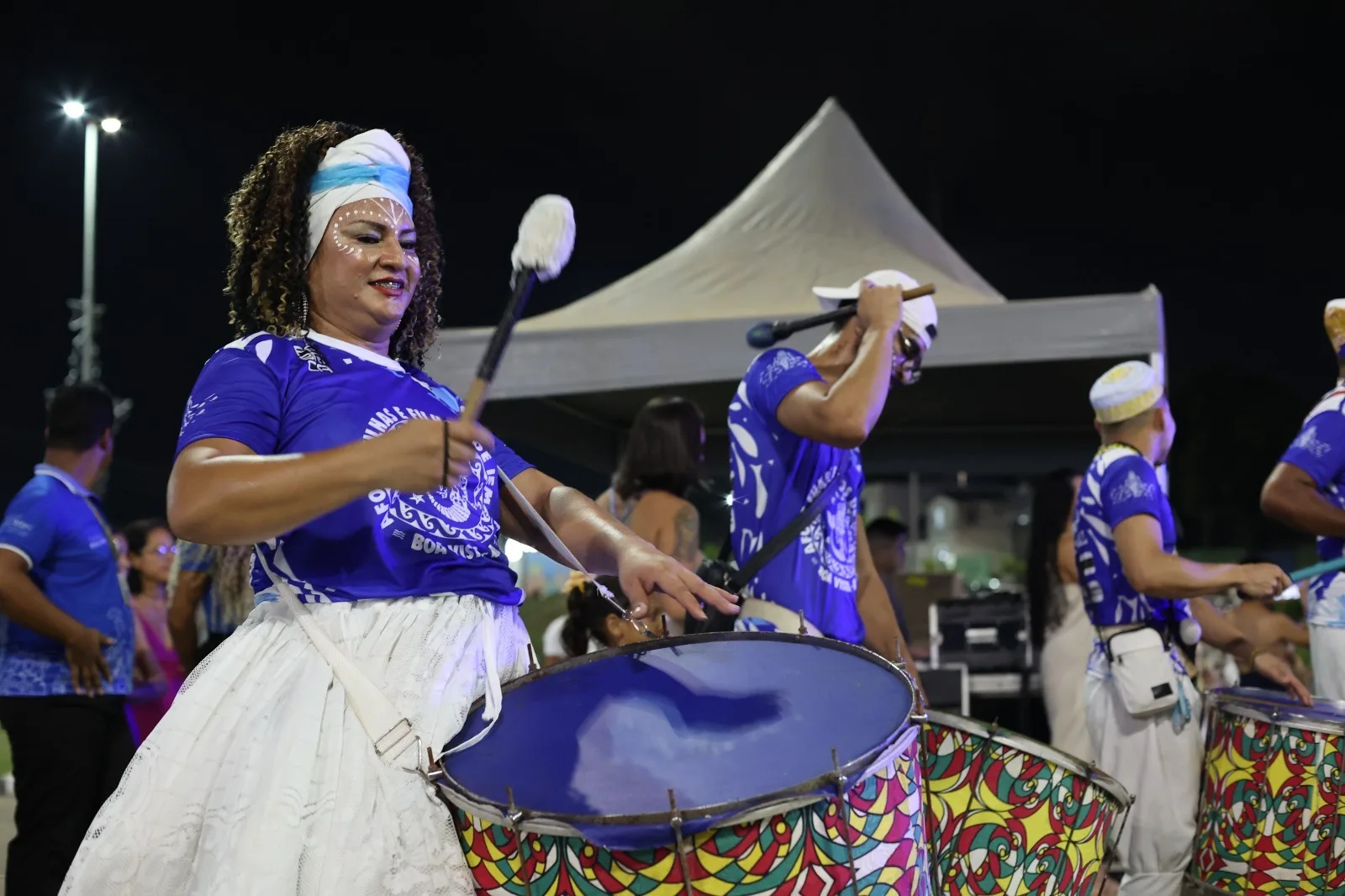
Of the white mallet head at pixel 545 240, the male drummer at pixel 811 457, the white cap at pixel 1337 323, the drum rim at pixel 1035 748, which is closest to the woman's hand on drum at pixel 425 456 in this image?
the white mallet head at pixel 545 240

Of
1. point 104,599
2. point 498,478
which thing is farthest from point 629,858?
point 104,599

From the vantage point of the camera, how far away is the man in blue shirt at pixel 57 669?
412 centimetres

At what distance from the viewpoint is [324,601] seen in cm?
173

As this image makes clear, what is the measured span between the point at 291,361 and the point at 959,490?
9.23 meters

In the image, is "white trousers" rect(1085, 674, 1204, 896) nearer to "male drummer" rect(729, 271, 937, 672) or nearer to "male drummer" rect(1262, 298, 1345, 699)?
"male drummer" rect(1262, 298, 1345, 699)

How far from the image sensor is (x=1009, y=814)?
243 cm

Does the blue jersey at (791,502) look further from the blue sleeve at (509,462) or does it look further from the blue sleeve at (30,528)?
the blue sleeve at (30,528)

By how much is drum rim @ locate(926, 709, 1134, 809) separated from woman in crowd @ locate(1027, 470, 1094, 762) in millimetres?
4291

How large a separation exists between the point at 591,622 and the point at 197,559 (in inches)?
70.5

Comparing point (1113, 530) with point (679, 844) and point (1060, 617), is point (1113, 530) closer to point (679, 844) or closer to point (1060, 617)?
point (679, 844)

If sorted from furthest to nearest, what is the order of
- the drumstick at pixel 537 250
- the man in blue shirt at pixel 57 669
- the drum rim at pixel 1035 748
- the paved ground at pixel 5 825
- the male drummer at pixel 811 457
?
the paved ground at pixel 5 825, the man in blue shirt at pixel 57 669, the male drummer at pixel 811 457, the drum rim at pixel 1035 748, the drumstick at pixel 537 250

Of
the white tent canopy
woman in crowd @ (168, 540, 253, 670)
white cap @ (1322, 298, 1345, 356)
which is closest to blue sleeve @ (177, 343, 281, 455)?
woman in crowd @ (168, 540, 253, 670)

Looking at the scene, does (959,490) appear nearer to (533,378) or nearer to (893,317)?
(533,378)

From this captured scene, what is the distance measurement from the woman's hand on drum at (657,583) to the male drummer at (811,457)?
1180mm
